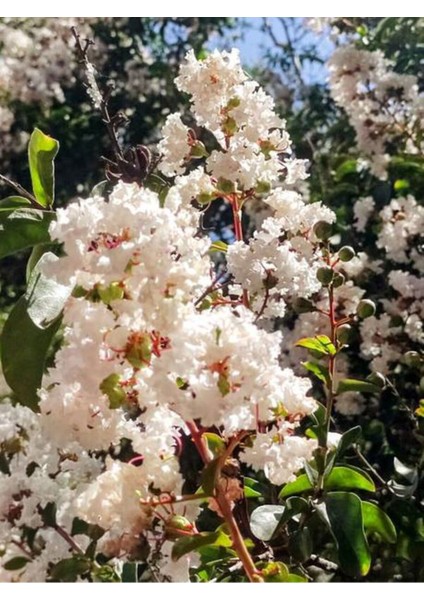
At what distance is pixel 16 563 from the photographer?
0.81 meters

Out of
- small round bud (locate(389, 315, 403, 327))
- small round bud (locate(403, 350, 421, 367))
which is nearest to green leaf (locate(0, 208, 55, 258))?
small round bud (locate(403, 350, 421, 367))

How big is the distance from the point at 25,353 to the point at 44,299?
5cm

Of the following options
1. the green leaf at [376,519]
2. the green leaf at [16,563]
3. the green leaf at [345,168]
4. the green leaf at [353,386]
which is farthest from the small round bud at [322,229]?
the green leaf at [345,168]

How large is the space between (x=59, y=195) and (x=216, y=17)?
37 centimetres

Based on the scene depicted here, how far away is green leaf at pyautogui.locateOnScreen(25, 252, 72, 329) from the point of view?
0.72 m

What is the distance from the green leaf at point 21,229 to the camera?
779 mm

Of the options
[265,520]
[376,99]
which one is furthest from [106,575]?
[376,99]

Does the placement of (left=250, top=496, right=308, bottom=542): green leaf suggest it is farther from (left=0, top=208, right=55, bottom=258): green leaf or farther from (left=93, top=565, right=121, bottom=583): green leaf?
(left=0, top=208, right=55, bottom=258): green leaf

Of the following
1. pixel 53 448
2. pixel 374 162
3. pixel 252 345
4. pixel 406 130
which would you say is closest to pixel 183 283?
pixel 252 345

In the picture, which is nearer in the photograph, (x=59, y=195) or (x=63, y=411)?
(x=63, y=411)

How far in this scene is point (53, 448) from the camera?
0.82 meters

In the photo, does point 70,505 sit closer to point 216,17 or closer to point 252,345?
point 252,345

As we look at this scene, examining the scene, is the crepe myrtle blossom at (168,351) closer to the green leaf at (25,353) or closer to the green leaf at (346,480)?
the green leaf at (25,353)

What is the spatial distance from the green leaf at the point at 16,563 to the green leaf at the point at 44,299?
24 centimetres
